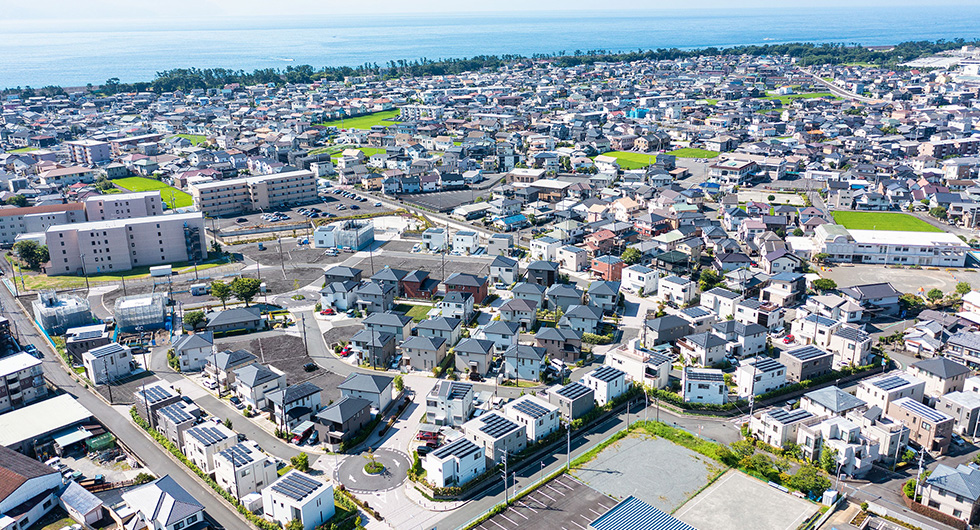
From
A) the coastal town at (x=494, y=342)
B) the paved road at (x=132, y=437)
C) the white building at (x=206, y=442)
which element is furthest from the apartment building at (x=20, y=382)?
the white building at (x=206, y=442)

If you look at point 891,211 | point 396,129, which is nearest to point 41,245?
point 396,129

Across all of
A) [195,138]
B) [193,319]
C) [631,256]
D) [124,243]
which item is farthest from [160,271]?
[195,138]

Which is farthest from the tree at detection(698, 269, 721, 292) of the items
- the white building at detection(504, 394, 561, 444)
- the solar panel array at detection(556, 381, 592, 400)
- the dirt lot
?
the dirt lot

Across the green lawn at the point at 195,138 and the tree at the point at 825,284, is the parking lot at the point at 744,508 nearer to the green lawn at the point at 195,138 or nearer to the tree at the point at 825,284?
the tree at the point at 825,284

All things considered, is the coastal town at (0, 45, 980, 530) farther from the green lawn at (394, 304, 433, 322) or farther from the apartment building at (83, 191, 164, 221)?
the green lawn at (394, 304, 433, 322)

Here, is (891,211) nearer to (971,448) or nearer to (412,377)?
(971,448)
